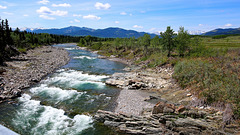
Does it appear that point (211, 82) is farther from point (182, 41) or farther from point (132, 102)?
point (182, 41)

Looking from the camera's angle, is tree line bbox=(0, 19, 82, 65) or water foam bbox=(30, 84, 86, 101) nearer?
water foam bbox=(30, 84, 86, 101)

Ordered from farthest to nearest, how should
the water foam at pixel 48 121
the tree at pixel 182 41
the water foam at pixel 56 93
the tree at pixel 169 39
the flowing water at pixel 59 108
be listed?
the tree at pixel 169 39 → the tree at pixel 182 41 → the water foam at pixel 56 93 → the flowing water at pixel 59 108 → the water foam at pixel 48 121

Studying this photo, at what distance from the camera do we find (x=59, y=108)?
21531 mm

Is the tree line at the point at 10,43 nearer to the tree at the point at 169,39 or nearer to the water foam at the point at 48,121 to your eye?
the water foam at the point at 48,121

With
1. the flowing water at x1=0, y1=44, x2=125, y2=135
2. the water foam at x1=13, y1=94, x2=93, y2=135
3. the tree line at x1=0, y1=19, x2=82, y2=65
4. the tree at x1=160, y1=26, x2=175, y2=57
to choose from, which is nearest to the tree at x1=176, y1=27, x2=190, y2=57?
the tree at x1=160, y1=26, x2=175, y2=57

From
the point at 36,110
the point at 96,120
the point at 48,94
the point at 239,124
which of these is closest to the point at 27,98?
the point at 48,94

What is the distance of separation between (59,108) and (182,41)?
4180cm

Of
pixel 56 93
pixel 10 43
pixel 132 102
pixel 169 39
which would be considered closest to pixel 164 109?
pixel 132 102

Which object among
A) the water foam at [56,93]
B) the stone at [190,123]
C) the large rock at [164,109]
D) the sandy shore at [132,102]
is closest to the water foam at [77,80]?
the water foam at [56,93]

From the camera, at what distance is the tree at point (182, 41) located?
46.5m

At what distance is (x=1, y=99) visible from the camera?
2309 cm

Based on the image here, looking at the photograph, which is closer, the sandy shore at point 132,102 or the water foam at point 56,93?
the sandy shore at point 132,102

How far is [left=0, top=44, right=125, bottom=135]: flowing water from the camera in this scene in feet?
55.9

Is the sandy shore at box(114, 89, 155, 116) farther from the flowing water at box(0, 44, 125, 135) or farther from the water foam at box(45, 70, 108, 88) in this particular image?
the water foam at box(45, 70, 108, 88)
